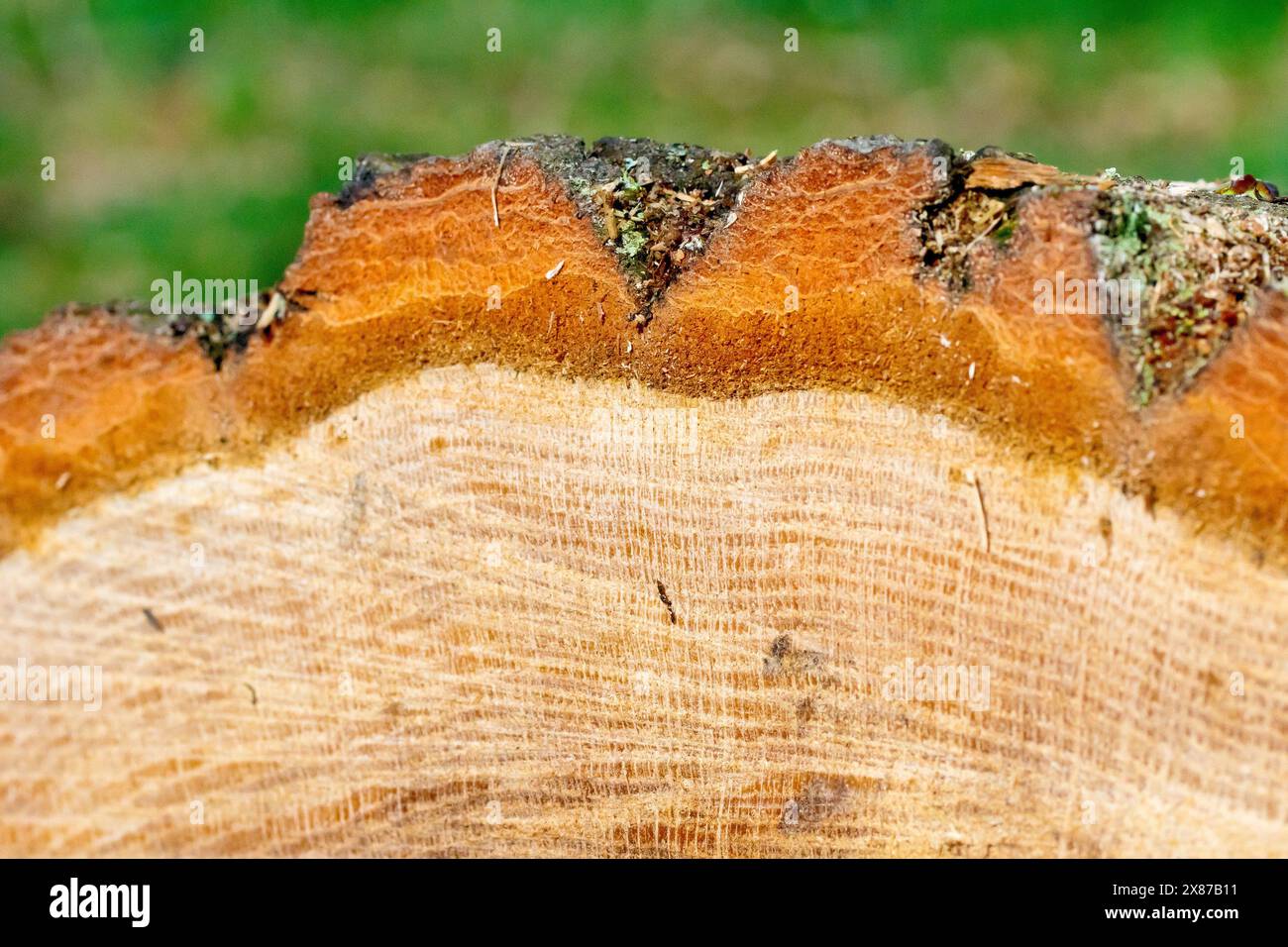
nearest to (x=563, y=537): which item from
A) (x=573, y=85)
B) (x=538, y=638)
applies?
(x=538, y=638)

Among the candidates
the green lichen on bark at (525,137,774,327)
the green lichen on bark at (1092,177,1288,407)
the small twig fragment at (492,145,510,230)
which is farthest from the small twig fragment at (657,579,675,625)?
the green lichen on bark at (1092,177,1288,407)

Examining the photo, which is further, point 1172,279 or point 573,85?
point 573,85

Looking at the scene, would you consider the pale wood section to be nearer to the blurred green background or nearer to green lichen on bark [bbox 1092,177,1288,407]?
green lichen on bark [bbox 1092,177,1288,407]

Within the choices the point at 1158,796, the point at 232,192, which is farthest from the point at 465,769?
the point at 232,192

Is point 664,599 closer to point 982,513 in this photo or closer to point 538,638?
point 538,638

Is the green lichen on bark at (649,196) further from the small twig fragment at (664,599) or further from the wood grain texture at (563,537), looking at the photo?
the small twig fragment at (664,599)

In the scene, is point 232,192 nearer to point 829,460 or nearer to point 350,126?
point 350,126

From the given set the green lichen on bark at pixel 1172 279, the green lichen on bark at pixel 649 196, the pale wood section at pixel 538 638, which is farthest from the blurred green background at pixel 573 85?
the green lichen on bark at pixel 1172 279
